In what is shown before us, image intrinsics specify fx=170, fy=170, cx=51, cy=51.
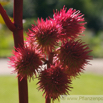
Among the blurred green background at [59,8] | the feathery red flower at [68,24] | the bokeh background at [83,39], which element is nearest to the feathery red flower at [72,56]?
the feathery red flower at [68,24]

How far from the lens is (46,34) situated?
19.7 inches

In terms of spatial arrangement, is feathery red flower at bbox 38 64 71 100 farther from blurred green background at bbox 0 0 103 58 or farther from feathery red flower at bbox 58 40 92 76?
blurred green background at bbox 0 0 103 58

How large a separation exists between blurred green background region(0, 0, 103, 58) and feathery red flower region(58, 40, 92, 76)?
7.06 meters

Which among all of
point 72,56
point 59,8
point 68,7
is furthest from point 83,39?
point 72,56

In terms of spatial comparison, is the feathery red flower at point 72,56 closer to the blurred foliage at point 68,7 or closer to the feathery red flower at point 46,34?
the feathery red flower at point 46,34

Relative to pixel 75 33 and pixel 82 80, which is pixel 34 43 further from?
pixel 82 80

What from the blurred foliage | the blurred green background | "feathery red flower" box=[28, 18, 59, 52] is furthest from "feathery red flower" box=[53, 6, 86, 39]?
the blurred foliage

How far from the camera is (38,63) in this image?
19.7 inches

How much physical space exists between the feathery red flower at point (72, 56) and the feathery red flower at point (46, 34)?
0.12 feet

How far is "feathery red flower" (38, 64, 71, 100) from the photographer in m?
0.49

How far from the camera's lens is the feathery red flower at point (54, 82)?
492 mm

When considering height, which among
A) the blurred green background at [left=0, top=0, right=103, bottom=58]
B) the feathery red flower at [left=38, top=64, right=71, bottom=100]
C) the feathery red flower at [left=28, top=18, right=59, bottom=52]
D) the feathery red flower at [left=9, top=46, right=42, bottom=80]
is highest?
the blurred green background at [left=0, top=0, right=103, bottom=58]

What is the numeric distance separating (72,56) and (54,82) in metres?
0.09

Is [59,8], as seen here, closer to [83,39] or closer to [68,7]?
[68,7]
